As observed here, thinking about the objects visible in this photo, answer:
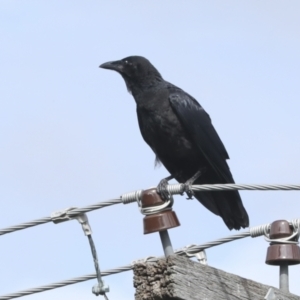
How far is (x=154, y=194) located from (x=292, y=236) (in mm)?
746

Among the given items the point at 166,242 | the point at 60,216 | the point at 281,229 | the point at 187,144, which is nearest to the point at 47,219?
the point at 60,216

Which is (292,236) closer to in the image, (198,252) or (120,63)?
(198,252)

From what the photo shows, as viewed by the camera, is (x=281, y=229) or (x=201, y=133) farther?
(x=201, y=133)

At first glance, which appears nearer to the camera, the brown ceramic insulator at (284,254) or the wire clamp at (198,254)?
the brown ceramic insulator at (284,254)

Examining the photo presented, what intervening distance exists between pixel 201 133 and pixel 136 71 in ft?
3.77

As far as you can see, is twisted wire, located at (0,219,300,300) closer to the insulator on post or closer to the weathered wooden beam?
the insulator on post

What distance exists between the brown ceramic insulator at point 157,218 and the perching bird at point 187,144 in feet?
12.1

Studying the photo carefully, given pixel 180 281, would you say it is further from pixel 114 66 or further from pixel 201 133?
pixel 114 66

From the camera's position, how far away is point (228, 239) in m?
4.41

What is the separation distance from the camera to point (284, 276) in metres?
4.17

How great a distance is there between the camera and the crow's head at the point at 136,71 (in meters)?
8.82

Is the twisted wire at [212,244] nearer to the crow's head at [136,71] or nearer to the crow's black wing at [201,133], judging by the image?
the crow's black wing at [201,133]

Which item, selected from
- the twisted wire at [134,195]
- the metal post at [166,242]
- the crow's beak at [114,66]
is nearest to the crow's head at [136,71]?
the crow's beak at [114,66]

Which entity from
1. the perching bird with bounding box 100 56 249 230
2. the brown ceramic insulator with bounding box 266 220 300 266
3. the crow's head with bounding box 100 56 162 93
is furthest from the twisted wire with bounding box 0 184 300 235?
the crow's head with bounding box 100 56 162 93
